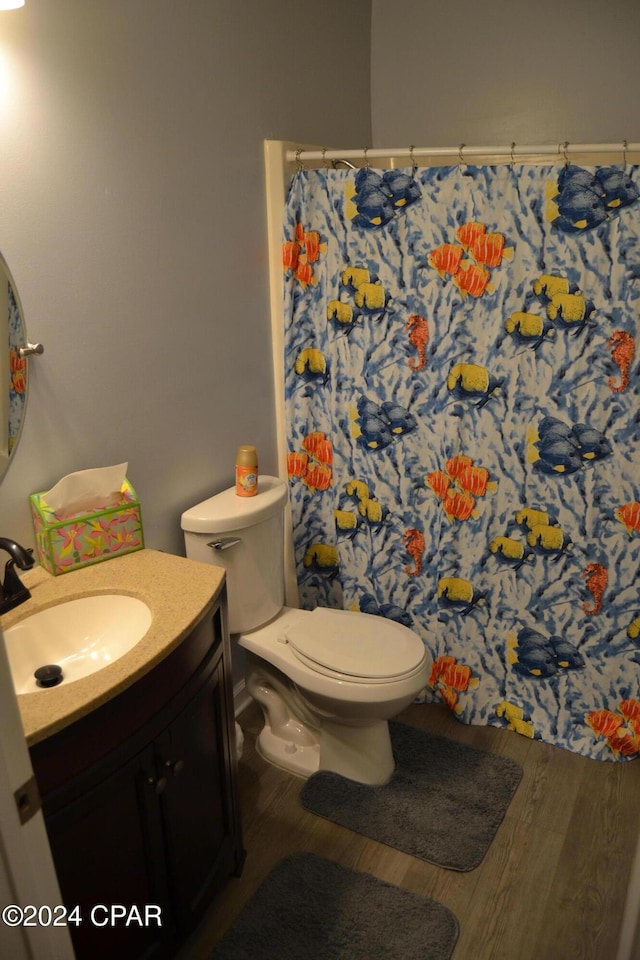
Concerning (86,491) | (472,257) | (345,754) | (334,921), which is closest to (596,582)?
(345,754)

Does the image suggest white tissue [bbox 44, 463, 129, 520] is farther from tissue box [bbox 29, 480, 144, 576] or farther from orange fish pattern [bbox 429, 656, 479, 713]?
orange fish pattern [bbox 429, 656, 479, 713]

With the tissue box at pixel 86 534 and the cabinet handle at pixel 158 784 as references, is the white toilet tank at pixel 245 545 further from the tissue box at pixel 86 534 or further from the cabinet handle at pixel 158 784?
the cabinet handle at pixel 158 784

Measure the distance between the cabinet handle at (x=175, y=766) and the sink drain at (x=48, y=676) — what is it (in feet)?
0.89

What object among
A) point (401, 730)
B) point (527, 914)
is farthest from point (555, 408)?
point (527, 914)

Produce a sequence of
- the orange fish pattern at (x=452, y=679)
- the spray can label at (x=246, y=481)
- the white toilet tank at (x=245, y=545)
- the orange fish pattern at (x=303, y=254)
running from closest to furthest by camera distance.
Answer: the white toilet tank at (x=245, y=545)
the spray can label at (x=246, y=481)
the orange fish pattern at (x=303, y=254)
the orange fish pattern at (x=452, y=679)

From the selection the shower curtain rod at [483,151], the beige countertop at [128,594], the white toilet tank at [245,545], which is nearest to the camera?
the beige countertop at [128,594]

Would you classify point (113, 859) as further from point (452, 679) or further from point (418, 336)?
point (418, 336)

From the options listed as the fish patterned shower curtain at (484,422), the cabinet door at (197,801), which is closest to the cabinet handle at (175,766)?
the cabinet door at (197,801)

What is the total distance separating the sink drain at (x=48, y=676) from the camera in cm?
142

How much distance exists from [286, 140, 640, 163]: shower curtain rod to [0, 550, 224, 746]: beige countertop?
1346mm

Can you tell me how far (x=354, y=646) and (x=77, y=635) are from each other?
85 cm

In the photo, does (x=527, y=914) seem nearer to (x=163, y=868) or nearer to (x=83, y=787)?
(x=163, y=868)

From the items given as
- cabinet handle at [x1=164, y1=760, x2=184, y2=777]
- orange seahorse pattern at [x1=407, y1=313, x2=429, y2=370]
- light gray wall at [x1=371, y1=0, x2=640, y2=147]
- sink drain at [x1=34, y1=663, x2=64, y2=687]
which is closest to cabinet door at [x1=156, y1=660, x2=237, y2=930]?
cabinet handle at [x1=164, y1=760, x2=184, y2=777]

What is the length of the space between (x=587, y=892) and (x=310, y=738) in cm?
88
